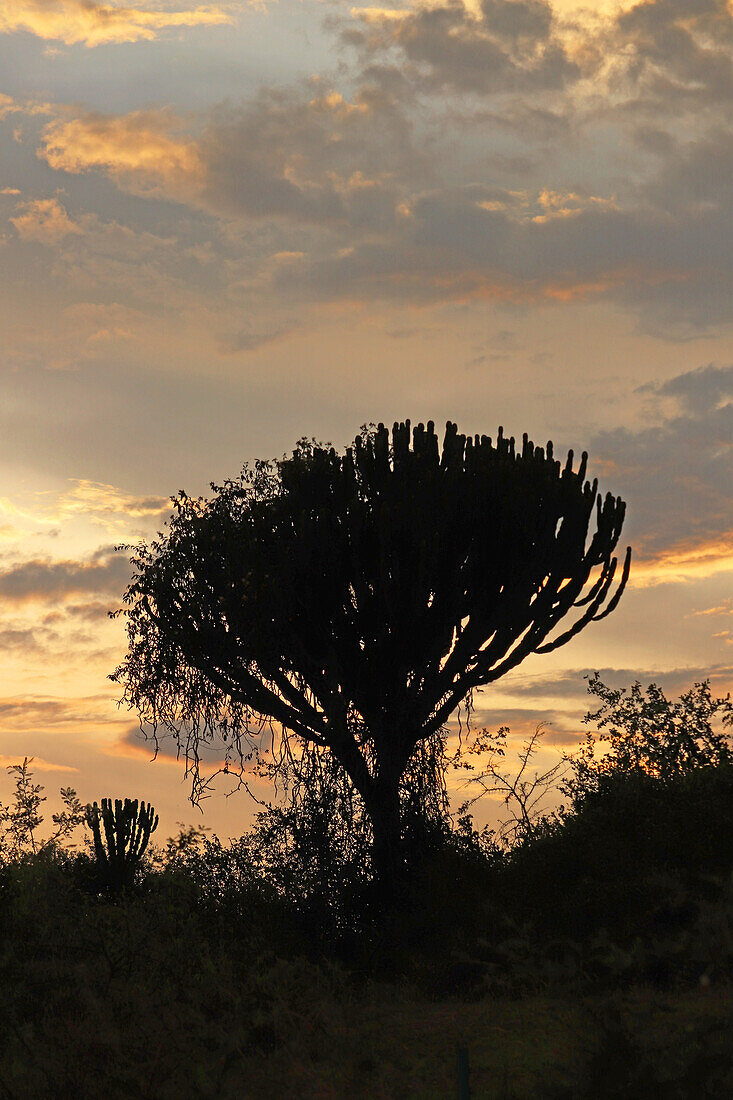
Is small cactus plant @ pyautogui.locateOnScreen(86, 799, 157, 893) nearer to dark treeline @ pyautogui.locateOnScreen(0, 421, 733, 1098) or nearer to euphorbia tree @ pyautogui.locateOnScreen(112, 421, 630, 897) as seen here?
dark treeline @ pyautogui.locateOnScreen(0, 421, 733, 1098)

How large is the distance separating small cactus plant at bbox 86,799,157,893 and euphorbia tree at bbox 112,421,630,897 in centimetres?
513

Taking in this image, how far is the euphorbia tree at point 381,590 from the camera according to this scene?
56.0 ft

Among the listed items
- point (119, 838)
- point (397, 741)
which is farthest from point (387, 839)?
point (119, 838)

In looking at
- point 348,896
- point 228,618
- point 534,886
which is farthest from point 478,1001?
point 228,618

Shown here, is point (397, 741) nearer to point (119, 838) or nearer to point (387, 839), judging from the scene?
point (387, 839)

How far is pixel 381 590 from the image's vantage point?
55.3 feet

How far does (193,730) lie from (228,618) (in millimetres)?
2471

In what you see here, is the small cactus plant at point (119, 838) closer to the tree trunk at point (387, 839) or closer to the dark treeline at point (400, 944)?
the dark treeline at point (400, 944)

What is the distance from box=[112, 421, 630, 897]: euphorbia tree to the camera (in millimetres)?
17062

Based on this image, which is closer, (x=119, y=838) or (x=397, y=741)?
(x=397, y=741)

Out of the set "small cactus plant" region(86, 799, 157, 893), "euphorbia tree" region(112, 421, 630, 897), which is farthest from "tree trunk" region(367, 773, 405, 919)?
"small cactus plant" region(86, 799, 157, 893)

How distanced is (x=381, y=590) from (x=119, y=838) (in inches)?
387

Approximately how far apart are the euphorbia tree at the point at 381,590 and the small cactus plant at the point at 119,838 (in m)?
5.13

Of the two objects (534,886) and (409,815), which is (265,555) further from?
(534,886)
